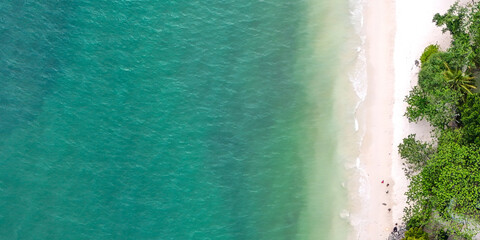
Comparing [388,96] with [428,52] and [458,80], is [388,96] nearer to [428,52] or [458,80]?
[428,52]

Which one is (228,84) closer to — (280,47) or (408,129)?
(280,47)

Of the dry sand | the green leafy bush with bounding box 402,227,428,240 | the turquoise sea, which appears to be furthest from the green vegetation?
the turquoise sea

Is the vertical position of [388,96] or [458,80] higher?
[388,96]

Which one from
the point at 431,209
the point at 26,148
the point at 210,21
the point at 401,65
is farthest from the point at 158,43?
the point at 431,209

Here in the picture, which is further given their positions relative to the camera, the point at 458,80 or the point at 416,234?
the point at 458,80

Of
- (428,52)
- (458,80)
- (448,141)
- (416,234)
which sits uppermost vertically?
(428,52)

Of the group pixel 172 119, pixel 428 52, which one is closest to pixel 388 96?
pixel 428 52

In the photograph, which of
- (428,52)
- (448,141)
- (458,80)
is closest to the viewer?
(448,141)
